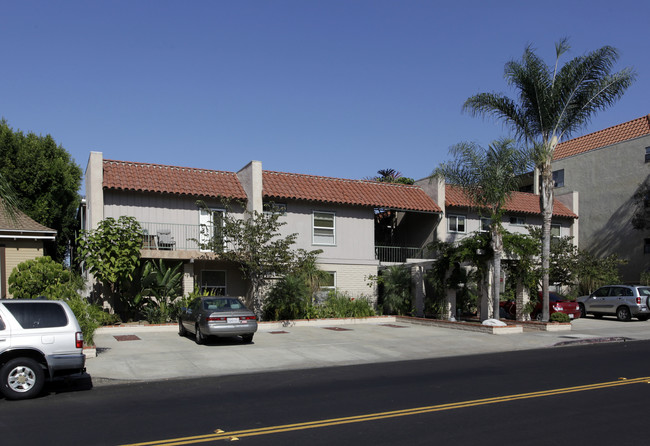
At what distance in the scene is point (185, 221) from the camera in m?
24.5

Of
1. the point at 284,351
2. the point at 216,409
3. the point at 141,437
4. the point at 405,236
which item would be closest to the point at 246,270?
the point at 284,351

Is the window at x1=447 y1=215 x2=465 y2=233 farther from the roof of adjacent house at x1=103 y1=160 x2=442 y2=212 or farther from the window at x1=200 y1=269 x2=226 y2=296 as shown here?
the window at x1=200 y1=269 x2=226 y2=296

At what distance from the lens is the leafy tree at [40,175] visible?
88.8 ft

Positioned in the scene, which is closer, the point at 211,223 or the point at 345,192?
the point at 211,223

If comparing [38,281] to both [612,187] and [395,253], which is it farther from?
[612,187]

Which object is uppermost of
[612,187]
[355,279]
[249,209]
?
[612,187]

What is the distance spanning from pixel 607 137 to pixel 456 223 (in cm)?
1434

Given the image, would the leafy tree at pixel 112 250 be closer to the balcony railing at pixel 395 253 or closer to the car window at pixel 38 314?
the car window at pixel 38 314

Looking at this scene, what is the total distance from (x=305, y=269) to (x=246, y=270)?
2374mm

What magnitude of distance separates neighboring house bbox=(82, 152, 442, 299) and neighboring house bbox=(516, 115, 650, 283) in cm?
1330

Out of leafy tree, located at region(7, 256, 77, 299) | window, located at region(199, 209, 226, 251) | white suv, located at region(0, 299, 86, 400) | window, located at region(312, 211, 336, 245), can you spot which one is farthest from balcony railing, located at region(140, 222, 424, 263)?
white suv, located at region(0, 299, 86, 400)

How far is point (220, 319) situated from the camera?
1673 cm

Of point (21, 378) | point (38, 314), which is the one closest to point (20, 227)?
point (38, 314)

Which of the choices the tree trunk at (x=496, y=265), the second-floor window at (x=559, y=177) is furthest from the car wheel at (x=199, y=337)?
the second-floor window at (x=559, y=177)
